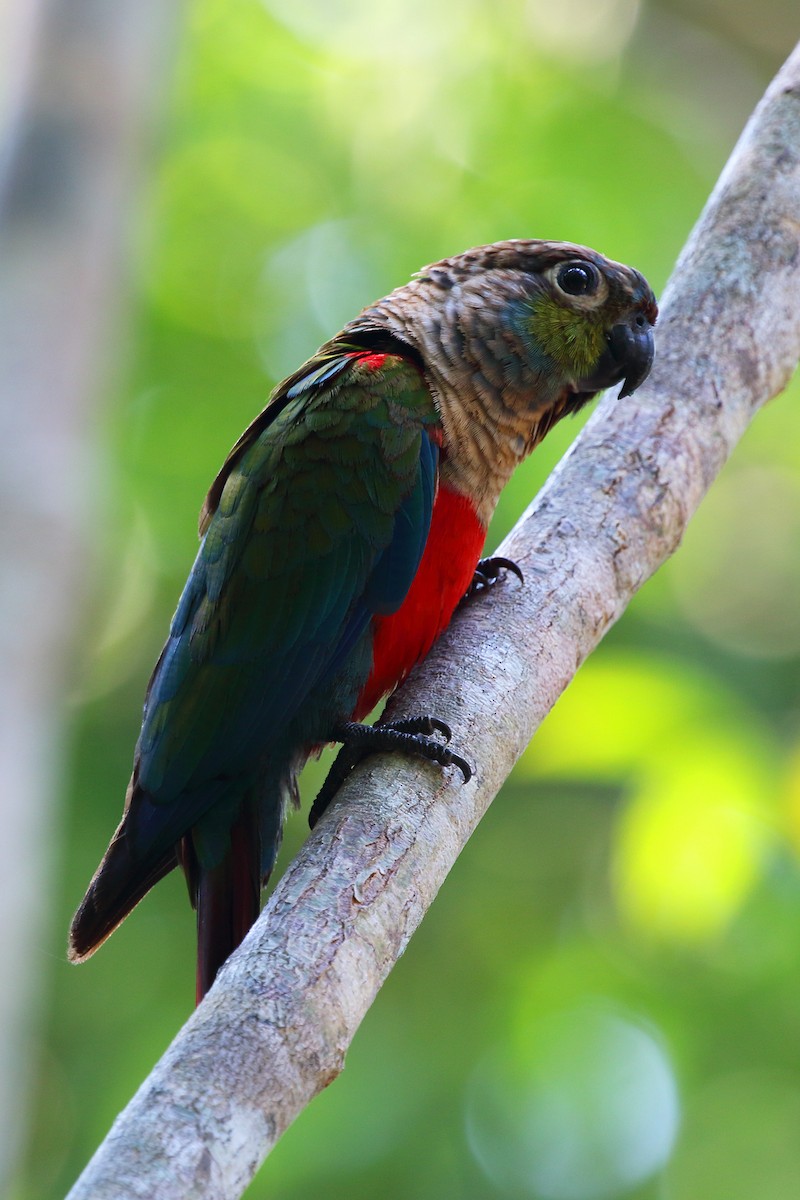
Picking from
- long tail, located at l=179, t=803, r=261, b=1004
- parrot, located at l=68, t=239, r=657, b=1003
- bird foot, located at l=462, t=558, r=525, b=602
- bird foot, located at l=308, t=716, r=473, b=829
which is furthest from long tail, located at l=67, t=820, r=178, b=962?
bird foot, located at l=462, t=558, r=525, b=602

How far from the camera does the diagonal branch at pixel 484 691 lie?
164cm

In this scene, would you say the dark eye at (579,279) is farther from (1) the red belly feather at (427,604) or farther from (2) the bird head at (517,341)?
(1) the red belly feather at (427,604)

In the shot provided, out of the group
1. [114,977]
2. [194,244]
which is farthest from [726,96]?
[114,977]

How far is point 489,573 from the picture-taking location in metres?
2.96

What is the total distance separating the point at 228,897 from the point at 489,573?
1008 millimetres

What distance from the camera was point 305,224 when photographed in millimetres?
7613

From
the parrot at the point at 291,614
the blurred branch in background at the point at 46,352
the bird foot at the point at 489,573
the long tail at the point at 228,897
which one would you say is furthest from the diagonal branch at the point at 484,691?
the blurred branch in background at the point at 46,352

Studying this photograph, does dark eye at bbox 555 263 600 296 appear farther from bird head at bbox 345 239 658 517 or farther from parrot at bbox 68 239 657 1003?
parrot at bbox 68 239 657 1003

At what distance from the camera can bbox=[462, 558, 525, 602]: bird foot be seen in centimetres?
279

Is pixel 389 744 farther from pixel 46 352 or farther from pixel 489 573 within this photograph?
pixel 46 352

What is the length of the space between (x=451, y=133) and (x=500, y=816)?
13.7ft

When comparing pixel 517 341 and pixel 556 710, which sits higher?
pixel 517 341

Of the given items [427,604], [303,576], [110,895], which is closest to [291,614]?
[303,576]

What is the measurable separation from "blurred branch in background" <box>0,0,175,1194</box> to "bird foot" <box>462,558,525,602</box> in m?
1.48
